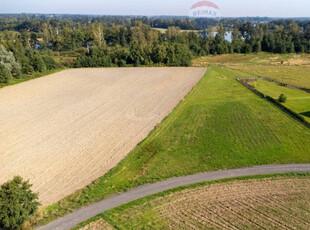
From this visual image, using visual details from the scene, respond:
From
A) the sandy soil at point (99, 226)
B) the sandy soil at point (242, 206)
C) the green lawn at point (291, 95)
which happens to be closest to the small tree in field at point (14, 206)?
the sandy soil at point (99, 226)

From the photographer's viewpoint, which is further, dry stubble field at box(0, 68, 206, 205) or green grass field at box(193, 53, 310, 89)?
green grass field at box(193, 53, 310, 89)

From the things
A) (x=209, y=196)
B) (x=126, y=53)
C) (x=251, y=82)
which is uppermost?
(x=126, y=53)

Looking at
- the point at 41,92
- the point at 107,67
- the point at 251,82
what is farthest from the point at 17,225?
the point at 107,67

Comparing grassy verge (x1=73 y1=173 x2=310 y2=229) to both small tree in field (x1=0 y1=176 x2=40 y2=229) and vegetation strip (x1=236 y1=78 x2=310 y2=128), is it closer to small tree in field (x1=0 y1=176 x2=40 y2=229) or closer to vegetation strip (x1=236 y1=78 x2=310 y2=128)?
small tree in field (x1=0 y1=176 x2=40 y2=229)

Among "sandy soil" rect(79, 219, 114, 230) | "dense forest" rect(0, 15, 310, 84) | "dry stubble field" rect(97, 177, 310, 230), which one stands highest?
Result: "dense forest" rect(0, 15, 310, 84)

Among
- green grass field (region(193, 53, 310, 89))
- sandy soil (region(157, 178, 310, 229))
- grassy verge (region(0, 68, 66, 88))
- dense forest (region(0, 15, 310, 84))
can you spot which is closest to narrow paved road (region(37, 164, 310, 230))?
sandy soil (region(157, 178, 310, 229))

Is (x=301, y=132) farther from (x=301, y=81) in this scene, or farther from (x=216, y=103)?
(x=301, y=81)

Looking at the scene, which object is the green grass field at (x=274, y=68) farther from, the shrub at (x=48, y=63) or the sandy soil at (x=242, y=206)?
the shrub at (x=48, y=63)

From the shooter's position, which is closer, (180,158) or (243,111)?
(180,158)
